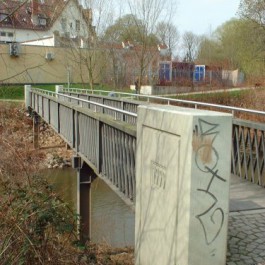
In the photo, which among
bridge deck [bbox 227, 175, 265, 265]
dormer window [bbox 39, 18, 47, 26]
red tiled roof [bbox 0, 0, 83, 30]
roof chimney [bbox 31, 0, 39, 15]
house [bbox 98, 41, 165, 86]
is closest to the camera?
bridge deck [bbox 227, 175, 265, 265]

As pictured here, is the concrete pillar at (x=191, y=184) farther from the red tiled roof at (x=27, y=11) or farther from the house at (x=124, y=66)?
the house at (x=124, y=66)

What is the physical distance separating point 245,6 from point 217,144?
25138 millimetres

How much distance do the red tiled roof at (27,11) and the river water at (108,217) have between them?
3.69 meters

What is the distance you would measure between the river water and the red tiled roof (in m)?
3.69

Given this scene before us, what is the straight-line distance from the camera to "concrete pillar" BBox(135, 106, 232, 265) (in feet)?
10.2

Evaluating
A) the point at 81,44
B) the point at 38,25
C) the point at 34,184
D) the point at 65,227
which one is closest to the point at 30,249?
the point at 65,227

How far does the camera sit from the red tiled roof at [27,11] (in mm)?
4527

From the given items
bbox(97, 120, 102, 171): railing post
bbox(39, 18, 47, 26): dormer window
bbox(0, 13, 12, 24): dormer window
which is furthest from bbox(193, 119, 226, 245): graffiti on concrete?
bbox(97, 120, 102, 171): railing post

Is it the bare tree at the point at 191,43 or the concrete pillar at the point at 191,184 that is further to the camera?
the bare tree at the point at 191,43

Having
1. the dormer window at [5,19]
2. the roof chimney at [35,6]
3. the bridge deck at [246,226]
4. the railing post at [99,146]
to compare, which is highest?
the roof chimney at [35,6]

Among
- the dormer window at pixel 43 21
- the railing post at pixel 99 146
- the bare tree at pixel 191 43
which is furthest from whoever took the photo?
the bare tree at pixel 191 43

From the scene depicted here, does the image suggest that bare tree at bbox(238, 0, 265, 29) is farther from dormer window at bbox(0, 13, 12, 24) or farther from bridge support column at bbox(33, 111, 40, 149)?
dormer window at bbox(0, 13, 12, 24)

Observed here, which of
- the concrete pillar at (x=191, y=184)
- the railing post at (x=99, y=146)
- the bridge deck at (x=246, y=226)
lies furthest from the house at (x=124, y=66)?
the concrete pillar at (x=191, y=184)

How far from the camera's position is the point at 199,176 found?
3.14 m
